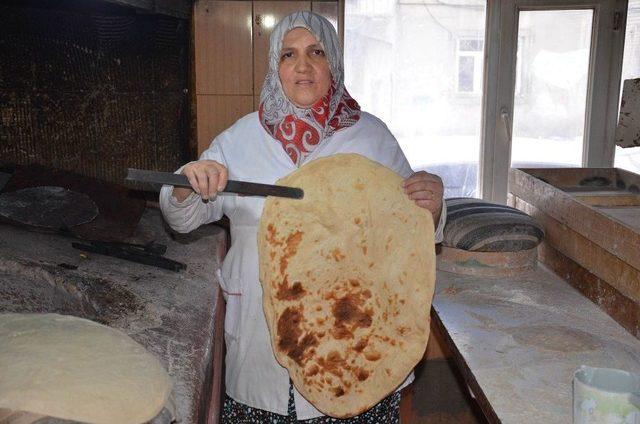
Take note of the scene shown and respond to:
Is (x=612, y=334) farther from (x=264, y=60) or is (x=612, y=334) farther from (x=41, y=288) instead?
(x=264, y=60)

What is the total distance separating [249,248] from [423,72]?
2.27 meters

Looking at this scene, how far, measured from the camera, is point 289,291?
1.61m

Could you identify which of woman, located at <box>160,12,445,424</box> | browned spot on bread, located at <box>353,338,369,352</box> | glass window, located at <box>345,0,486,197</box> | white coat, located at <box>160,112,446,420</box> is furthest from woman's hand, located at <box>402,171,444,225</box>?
glass window, located at <box>345,0,486,197</box>

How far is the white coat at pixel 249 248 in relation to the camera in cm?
160

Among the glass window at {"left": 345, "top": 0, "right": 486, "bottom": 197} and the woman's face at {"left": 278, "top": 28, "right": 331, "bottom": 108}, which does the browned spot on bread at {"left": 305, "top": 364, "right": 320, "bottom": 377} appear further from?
the glass window at {"left": 345, "top": 0, "right": 486, "bottom": 197}

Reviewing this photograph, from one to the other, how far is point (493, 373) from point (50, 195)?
1720 millimetres

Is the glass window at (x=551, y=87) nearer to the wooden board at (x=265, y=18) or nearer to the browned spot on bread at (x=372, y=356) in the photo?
the wooden board at (x=265, y=18)

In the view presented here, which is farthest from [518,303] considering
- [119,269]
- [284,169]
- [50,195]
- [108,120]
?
[108,120]

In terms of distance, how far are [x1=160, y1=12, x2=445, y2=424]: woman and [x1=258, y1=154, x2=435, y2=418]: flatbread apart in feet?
0.18

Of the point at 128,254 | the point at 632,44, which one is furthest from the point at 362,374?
the point at 632,44

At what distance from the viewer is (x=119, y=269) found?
7.10 ft

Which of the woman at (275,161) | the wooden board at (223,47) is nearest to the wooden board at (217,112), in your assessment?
the wooden board at (223,47)

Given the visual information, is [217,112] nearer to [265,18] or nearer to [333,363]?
[265,18]

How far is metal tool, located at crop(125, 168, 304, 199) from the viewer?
1173 mm
